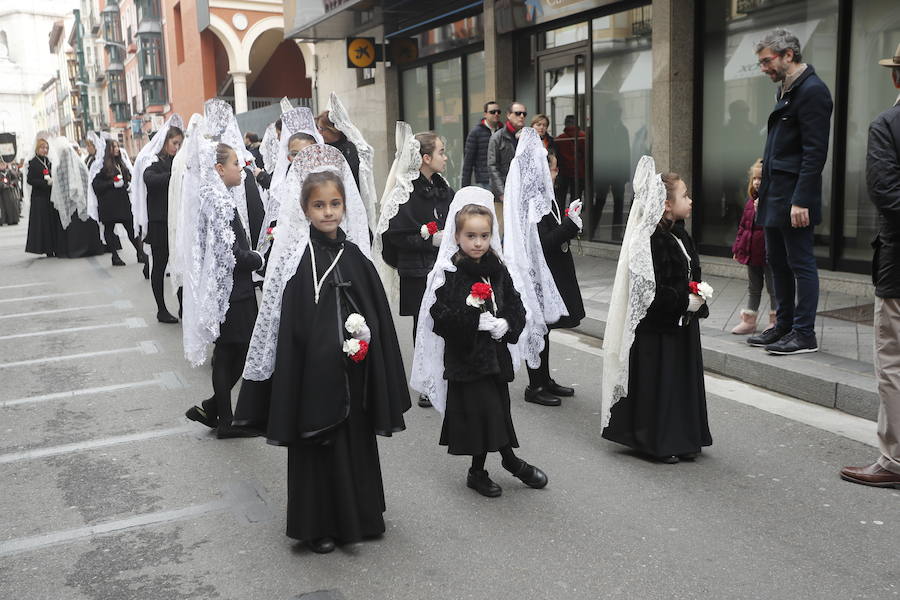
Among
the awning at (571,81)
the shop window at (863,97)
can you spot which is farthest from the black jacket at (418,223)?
the awning at (571,81)

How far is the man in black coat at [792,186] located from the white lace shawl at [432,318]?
2723 mm

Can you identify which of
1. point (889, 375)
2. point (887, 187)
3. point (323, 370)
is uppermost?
point (887, 187)

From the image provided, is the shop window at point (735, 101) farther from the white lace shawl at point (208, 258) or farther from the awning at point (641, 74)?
the white lace shawl at point (208, 258)

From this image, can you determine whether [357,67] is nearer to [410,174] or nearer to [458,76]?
[458,76]

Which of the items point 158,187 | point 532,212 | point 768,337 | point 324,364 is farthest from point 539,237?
point 158,187

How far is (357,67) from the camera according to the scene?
18797 millimetres

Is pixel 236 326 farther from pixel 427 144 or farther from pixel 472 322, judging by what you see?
pixel 472 322

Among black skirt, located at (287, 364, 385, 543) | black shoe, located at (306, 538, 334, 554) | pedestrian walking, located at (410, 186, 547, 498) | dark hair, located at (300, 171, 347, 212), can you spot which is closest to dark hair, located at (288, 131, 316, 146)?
pedestrian walking, located at (410, 186, 547, 498)

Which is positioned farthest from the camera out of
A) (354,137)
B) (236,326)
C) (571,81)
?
(571,81)

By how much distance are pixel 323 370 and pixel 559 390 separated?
2801mm

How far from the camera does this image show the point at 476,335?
439cm

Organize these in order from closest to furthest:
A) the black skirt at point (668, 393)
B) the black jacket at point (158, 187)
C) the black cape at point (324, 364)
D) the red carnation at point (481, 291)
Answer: the black cape at point (324, 364) → the red carnation at point (481, 291) → the black skirt at point (668, 393) → the black jacket at point (158, 187)

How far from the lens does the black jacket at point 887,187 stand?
4297 millimetres

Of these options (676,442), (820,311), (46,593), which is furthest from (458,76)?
(46,593)
